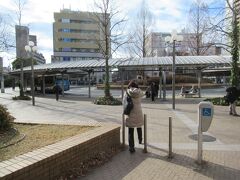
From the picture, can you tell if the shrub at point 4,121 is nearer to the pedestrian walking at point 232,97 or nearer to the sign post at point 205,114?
the sign post at point 205,114

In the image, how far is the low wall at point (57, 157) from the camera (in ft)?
14.6

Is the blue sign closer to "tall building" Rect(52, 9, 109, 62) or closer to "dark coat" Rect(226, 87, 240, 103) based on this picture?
"dark coat" Rect(226, 87, 240, 103)

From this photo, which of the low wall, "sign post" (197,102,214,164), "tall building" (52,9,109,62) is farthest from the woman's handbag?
"tall building" (52,9,109,62)

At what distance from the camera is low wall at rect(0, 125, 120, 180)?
4465 mm

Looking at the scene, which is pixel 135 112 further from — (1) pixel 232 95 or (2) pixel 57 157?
(1) pixel 232 95

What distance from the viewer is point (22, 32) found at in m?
Result: 29.7

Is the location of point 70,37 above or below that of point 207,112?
above

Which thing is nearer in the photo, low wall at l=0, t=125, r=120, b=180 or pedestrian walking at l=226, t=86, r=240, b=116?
low wall at l=0, t=125, r=120, b=180

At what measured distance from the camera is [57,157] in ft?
17.4

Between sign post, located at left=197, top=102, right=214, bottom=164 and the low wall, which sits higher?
sign post, located at left=197, top=102, right=214, bottom=164

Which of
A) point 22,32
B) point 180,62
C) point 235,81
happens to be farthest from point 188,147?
point 22,32

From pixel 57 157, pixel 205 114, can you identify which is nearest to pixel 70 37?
pixel 205 114

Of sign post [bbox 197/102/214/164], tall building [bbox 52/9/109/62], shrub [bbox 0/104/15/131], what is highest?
tall building [bbox 52/9/109/62]

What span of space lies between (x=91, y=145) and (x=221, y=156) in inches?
118
